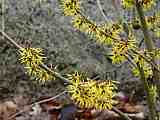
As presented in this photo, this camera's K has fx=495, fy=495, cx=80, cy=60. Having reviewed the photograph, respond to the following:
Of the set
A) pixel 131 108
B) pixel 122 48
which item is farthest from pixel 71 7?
pixel 131 108

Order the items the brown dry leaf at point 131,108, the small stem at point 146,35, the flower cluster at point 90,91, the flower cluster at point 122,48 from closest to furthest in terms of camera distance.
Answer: the flower cluster at point 90,91, the flower cluster at point 122,48, the small stem at point 146,35, the brown dry leaf at point 131,108

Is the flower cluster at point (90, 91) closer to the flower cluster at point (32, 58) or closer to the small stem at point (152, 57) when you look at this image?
the flower cluster at point (32, 58)

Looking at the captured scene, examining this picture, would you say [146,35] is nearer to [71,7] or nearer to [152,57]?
[152,57]

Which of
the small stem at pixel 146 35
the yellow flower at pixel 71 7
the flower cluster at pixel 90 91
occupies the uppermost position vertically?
the yellow flower at pixel 71 7

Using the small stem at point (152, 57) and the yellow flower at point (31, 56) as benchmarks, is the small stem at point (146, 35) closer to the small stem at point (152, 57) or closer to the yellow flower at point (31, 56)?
the small stem at point (152, 57)

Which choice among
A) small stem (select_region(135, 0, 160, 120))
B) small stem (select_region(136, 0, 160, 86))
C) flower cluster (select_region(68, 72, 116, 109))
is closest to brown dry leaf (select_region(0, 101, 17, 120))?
small stem (select_region(135, 0, 160, 120))

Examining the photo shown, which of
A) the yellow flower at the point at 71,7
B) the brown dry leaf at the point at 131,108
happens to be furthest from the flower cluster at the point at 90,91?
the brown dry leaf at the point at 131,108

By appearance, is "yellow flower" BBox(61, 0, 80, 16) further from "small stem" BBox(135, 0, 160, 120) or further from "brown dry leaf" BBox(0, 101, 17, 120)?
"brown dry leaf" BBox(0, 101, 17, 120)

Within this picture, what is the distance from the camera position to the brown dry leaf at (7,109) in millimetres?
3568

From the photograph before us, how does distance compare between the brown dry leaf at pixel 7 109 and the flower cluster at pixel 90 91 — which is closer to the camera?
the flower cluster at pixel 90 91

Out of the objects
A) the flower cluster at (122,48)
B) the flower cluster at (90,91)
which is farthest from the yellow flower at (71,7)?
the flower cluster at (90,91)

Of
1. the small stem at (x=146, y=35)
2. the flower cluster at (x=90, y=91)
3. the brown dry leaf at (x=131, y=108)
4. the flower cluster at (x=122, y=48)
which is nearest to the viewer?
the flower cluster at (x=90, y=91)

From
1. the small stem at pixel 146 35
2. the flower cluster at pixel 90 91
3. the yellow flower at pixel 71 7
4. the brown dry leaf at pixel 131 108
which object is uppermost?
the yellow flower at pixel 71 7

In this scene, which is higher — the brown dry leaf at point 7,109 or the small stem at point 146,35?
the small stem at point 146,35
